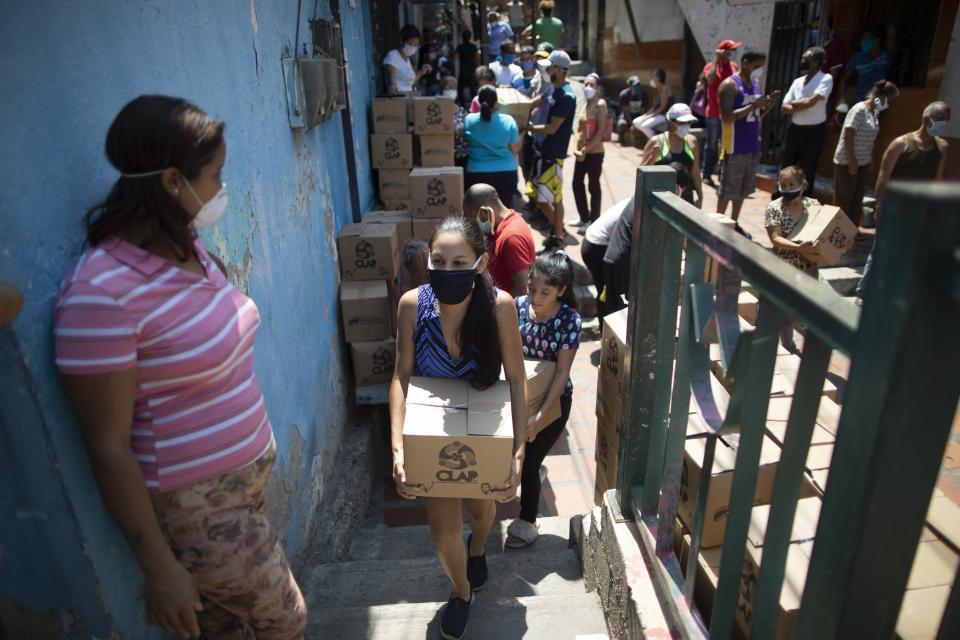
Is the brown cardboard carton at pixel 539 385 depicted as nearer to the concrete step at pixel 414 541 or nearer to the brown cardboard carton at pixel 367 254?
the concrete step at pixel 414 541

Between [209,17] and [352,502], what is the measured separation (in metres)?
2.68

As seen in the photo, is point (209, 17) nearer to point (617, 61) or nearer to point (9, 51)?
point (9, 51)

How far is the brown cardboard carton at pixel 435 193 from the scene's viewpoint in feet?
17.9

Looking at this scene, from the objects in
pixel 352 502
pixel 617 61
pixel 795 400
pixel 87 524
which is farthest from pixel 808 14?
pixel 87 524

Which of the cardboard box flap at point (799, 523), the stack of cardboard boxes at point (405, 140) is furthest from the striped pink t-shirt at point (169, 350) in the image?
the stack of cardboard boxes at point (405, 140)

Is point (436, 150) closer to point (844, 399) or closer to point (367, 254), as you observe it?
point (367, 254)

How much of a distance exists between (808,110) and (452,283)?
7.14 metres

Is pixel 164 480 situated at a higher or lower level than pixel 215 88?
lower

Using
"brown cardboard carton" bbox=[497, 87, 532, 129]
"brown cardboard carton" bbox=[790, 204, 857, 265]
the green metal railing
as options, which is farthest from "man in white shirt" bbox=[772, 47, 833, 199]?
the green metal railing

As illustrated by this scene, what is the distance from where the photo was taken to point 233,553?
1517 millimetres

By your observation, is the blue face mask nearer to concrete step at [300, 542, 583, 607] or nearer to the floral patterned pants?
concrete step at [300, 542, 583, 607]

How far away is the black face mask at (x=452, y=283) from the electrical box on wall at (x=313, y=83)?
1.50 m

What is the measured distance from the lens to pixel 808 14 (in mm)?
9734

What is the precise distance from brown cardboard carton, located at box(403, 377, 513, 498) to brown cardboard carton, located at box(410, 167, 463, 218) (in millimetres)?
3287
